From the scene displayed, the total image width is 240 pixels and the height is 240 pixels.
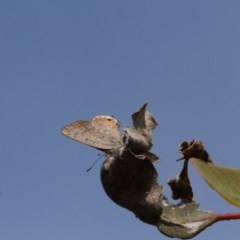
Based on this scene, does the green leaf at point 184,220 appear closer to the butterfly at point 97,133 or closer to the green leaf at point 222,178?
the green leaf at point 222,178

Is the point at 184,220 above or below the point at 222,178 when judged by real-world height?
below

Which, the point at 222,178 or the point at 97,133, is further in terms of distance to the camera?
the point at 222,178

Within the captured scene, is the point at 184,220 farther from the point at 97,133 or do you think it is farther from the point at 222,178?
the point at 97,133

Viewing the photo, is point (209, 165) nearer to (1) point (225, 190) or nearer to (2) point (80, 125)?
(1) point (225, 190)

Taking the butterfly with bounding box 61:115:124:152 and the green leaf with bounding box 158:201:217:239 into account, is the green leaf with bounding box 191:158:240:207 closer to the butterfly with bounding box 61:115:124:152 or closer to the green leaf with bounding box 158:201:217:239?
the green leaf with bounding box 158:201:217:239

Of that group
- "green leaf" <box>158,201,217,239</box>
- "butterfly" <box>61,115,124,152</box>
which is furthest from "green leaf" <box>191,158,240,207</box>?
"butterfly" <box>61,115,124,152</box>

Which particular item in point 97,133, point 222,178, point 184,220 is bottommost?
point 184,220

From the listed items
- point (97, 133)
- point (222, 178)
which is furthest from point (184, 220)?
point (97, 133)
